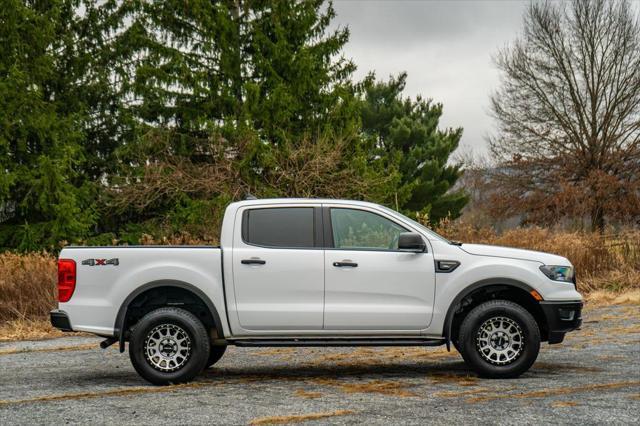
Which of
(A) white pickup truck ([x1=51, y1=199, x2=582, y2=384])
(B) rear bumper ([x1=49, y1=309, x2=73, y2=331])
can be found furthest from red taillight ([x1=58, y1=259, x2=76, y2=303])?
(B) rear bumper ([x1=49, y1=309, x2=73, y2=331])

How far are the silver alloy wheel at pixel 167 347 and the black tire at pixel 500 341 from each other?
2.83m

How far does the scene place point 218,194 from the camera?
1050 inches

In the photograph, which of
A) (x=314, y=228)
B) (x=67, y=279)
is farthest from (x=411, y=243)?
(x=67, y=279)

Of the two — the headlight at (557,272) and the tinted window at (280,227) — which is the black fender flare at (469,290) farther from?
the tinted window at (280,227)

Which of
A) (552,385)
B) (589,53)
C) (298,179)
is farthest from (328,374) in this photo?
(589,53)

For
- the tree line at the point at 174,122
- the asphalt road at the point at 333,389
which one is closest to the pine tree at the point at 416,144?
the tree line at the point at 174,122

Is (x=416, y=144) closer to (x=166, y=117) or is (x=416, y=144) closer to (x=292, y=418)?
(x=166, y=117)

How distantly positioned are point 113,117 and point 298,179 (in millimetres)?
9310

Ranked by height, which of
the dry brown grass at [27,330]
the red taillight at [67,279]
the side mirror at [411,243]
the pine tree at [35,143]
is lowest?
the dry brown grass at [27,330]

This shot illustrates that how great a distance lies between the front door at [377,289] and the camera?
8.09 m

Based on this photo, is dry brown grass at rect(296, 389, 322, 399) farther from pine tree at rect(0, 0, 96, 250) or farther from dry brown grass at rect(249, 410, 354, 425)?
pine tree at rect(0, 0, 96, 250)

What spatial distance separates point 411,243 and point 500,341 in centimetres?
141

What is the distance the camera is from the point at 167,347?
8070mm

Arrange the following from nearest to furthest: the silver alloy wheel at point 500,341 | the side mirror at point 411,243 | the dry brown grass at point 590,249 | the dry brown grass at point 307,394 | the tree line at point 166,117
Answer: the dry brown grass at point 307,394
the side mirror at point 411,243
the silver alloy wheel at point 500,341
the dry brown grass at point 590,249
the tree line at point 166,117
